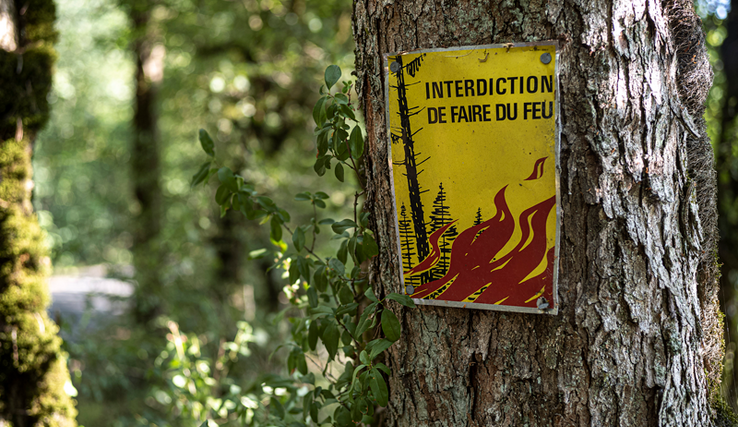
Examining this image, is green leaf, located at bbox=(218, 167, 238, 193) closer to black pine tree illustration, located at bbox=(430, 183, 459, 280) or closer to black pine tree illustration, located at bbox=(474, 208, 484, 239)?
black pine tree illustration, located at bbox=(430, 183, 459, 280)

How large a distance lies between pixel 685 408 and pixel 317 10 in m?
4.75

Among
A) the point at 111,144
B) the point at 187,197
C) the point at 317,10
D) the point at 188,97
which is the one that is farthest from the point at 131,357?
the point at 111,144

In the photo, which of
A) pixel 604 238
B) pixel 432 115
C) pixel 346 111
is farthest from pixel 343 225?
pixel 604 238

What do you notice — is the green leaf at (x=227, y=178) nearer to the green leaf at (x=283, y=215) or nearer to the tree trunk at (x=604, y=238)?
the green leaf at (x=283, y=215)

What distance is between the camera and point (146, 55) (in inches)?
234

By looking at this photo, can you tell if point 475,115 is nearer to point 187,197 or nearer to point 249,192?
point 249,192

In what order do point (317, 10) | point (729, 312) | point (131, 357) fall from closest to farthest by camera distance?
point (729, 312) < point (131, 357) < point (317, 10)

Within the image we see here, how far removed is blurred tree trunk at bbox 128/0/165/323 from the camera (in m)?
5.50

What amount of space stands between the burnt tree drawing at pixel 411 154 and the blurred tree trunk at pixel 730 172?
2714mm

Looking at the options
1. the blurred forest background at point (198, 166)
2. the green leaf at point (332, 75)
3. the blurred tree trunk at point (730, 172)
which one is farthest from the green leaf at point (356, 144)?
the blurred forest background at point (198, 166)

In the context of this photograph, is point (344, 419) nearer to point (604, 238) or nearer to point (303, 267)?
point (303, 267)

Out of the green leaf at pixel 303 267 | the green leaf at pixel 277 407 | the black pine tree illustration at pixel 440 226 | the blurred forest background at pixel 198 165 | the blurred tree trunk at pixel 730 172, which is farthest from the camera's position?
the blurred forest background at pixel 198 165

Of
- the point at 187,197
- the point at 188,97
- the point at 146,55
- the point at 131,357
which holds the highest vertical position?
the point at 146,55

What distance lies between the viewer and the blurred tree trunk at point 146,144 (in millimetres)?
5500
